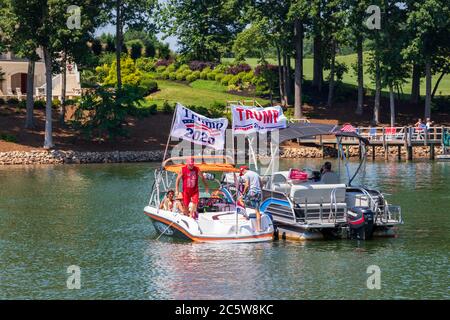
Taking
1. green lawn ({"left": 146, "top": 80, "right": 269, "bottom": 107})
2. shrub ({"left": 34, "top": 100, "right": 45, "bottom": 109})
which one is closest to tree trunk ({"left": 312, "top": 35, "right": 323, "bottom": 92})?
green lawn ({"left": 146, "top": 80, "right": 269, "bottom": 107})

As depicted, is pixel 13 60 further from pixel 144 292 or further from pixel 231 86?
pixel 144 292

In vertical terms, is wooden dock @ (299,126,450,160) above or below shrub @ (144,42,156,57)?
below

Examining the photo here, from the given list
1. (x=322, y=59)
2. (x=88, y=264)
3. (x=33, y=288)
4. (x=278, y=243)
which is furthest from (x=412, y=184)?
(x=322, y=59)

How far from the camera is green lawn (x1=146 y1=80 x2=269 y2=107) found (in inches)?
3487

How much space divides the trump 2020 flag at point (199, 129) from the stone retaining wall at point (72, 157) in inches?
1324

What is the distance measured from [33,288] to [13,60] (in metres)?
62.3

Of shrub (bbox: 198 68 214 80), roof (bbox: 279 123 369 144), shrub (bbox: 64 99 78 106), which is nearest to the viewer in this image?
roof (bbox: 279 123 369 144)

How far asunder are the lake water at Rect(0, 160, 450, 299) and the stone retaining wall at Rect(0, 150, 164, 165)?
20397mm

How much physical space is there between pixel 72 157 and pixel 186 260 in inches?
1508

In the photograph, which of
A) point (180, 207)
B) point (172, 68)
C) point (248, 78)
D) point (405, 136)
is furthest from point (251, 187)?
point (172, 68)

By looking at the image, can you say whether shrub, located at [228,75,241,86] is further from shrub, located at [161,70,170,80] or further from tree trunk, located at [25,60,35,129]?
tree trunk, located at [25,60,35,129]

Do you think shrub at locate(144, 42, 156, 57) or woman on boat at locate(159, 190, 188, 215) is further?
shrub at locate(144, 42, 156, 57)

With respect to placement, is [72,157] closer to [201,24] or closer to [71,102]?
[71,102]

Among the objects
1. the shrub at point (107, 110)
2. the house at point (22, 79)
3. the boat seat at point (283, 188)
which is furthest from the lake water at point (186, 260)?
the house at point (22, 79)
